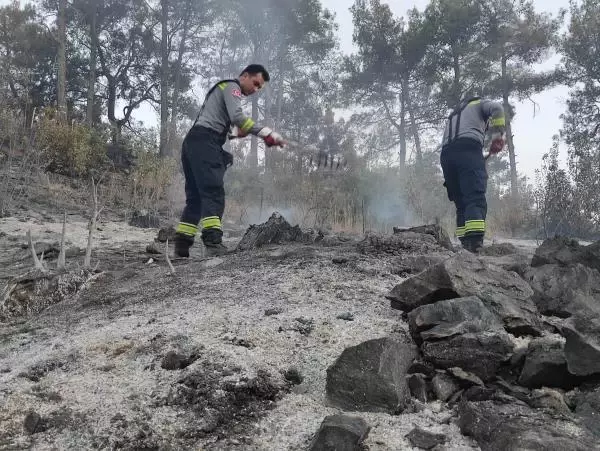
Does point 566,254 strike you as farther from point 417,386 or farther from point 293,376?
point 293,376

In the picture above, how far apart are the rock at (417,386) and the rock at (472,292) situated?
545 millimetres

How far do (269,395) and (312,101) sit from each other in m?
19.7

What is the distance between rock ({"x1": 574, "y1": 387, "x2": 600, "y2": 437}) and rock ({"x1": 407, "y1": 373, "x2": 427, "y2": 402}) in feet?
1.31

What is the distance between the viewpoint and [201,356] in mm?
1741

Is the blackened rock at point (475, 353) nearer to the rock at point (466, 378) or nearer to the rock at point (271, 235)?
the rock at point (466, 378)

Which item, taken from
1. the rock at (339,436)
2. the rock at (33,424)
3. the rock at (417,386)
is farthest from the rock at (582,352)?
the rock at (33,424)

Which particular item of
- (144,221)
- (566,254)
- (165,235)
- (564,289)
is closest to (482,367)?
(564,289)

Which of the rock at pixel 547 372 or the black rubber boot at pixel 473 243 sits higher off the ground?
the black rubber boot at pixel 473 243

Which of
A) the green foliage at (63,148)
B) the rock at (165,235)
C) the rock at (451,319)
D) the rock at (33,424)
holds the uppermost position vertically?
the green foliage at (63,148)

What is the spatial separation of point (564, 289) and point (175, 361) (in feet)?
5.62

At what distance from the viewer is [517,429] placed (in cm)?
121

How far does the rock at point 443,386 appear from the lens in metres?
1.53

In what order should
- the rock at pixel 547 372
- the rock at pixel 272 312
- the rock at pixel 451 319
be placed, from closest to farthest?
1. the rock at pixel 547 372
2. the rock at pixel 451 319
3. the rock at pixel 272 312

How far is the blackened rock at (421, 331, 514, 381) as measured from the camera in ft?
5.26
